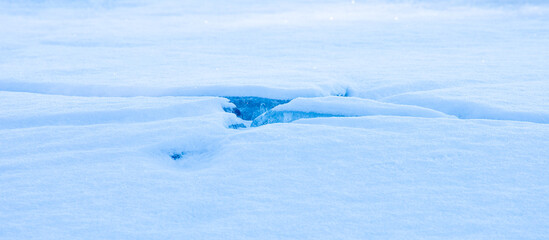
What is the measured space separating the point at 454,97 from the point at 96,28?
16.8 feet

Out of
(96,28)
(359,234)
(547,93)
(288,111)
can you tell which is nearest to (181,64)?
(288,111)

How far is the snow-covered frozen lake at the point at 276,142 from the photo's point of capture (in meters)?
1.35

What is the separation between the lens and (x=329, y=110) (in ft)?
7.73

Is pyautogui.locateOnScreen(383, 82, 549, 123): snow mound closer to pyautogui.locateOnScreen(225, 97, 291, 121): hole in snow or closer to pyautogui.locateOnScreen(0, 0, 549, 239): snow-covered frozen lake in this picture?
pyautogui.locateOnScreen(0, 0, 549, 239): snow-covered frozen lake

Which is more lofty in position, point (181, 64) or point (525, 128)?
point (181, 64)

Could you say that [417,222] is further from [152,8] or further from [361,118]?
[152,8]

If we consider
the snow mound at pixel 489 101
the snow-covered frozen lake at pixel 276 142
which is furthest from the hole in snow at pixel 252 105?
the snow mound at pixel 489 101

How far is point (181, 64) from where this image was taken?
3771 millimetres

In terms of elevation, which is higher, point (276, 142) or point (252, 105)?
point (252, 105)

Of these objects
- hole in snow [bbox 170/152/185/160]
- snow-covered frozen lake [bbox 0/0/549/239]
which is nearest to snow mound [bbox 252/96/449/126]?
snow-covered frozen lake [bbox 0/0/549/239]

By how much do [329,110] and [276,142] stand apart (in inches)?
20.7

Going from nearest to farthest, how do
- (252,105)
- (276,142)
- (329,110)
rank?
(276,142) < (329,110) < (252,105)

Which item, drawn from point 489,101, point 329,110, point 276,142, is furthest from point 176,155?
point 489,101

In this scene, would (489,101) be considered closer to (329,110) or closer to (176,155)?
(329,110)
